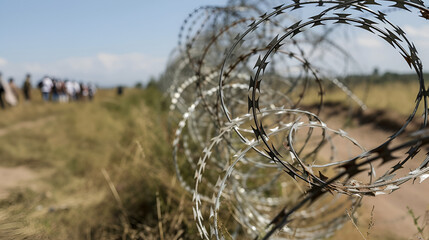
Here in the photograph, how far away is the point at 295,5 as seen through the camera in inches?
53.9

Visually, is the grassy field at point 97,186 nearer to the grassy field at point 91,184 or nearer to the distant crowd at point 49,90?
the grassy field at point 91,184

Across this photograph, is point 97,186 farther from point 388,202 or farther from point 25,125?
point 25,125

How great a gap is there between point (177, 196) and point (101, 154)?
4049 mm

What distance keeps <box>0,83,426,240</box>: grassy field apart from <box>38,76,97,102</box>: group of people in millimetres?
11571

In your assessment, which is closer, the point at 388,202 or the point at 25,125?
the point at 388,202

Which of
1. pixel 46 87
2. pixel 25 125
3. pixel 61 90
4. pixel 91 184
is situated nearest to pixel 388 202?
pixel 91 184

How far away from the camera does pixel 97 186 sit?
17.0 feet

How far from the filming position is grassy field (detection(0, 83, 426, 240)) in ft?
9.87

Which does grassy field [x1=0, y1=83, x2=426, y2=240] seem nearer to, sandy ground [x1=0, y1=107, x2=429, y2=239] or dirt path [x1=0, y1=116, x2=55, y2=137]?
sandy ground [x1=0, y1=107, x2=429, y2=239]

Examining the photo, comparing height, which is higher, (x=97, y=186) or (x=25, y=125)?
(x=97, y=186)

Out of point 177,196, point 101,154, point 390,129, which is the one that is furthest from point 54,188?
point 390,129

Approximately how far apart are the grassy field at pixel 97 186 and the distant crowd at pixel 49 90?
6792 millimetres

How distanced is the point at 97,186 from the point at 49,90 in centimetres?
1857

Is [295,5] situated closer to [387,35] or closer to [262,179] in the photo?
[387,35]
